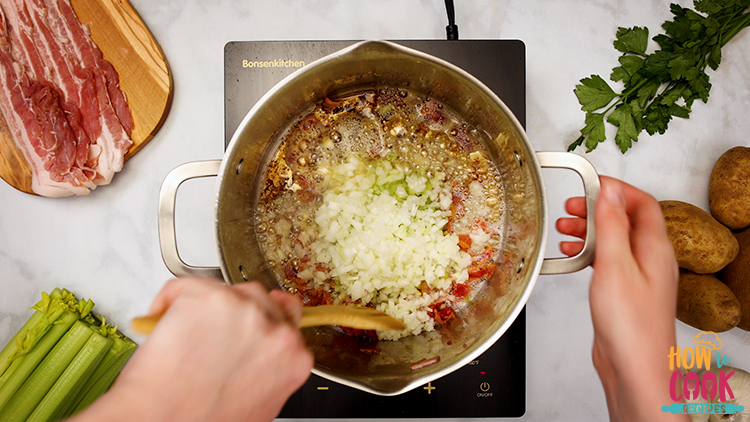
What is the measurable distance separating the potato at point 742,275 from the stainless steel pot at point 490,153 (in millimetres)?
619

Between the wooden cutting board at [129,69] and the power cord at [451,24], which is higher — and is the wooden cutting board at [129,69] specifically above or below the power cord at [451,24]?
below

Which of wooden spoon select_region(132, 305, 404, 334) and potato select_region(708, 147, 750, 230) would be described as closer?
wooden spoon select_region(132, 305, 404, 334)

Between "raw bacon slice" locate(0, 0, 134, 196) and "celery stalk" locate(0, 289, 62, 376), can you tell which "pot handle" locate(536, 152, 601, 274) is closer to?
"raw bacon slice" locate(0, 0, 134, 196)

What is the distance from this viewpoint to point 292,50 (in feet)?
3.23

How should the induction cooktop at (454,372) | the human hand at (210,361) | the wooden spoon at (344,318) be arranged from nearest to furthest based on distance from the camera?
the human hand at (210,361), the wooden spoon at (344,318), the induction cooktop at (454,372)

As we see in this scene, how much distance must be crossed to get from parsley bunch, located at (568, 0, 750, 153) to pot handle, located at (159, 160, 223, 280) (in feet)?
3.08

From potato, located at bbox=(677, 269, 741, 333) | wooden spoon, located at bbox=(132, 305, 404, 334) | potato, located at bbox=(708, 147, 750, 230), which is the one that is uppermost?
potato, located at bbox=(708, 147, 750, 230)

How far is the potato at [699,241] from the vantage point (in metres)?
0.99

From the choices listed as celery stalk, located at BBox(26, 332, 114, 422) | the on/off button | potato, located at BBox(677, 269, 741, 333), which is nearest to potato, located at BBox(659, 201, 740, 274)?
potato, located at BBox(677, 269, 741, 333)

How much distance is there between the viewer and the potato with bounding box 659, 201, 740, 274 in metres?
0.99

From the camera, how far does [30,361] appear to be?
3.48 ft

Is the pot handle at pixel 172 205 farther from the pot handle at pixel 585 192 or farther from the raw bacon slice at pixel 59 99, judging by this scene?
the pot handle at pixel 585 192

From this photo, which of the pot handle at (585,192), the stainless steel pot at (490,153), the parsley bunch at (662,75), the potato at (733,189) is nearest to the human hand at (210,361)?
the stainless steel pot at (490,153)

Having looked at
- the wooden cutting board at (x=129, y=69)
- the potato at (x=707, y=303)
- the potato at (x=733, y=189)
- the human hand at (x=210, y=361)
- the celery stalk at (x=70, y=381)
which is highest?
the wooden cutting board at (x=129, y=69)
